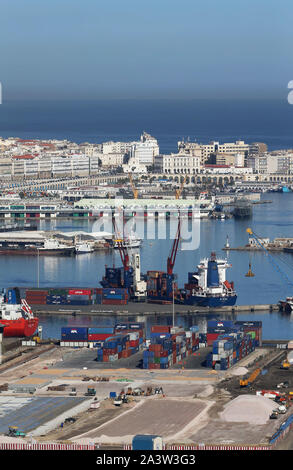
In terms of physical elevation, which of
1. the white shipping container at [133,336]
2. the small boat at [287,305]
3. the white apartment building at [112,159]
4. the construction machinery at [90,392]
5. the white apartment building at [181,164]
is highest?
the white apartment building at [112,159]

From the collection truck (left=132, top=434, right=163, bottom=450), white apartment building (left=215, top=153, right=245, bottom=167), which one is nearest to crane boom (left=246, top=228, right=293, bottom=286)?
truck (left=132, top=434, right=163, bottom=450)

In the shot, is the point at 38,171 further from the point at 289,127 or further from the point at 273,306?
the point at 289,127

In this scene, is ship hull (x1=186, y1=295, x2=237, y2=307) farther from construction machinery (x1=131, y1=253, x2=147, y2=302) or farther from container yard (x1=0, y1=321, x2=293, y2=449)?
container yard (x1=0, y1=321, x2=293, y2=449)

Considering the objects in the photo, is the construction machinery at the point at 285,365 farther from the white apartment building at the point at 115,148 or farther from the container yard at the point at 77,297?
the white apartment building at the point at 115,148

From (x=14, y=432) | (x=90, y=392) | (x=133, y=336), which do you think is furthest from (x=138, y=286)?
(x=14, y=432)

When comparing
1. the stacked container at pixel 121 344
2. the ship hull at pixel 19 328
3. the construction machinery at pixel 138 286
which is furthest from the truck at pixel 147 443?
the construction machinery at pixel 138 286

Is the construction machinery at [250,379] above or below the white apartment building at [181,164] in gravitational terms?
below
